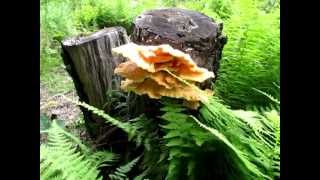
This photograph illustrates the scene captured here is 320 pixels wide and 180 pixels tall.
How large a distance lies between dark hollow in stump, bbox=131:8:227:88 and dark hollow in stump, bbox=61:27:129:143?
0.16m

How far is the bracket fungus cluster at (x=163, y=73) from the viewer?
1.88 m

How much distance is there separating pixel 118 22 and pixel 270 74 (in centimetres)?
171

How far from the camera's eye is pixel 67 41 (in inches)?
91.6

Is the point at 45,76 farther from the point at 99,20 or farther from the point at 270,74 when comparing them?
the point at 270,74

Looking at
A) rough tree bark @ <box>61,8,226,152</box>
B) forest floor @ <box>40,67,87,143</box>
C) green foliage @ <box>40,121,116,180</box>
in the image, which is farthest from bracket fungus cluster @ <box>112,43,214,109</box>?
forest floor @ <box>40,67,87,143</box>

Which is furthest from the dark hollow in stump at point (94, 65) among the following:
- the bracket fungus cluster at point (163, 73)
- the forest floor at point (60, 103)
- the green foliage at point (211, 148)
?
the green foliage at point (211, 148)

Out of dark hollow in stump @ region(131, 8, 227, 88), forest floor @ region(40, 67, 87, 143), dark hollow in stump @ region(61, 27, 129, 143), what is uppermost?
dark hollow in stump @ region(131, 8, 227, 88)

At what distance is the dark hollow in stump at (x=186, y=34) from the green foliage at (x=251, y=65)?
22cm

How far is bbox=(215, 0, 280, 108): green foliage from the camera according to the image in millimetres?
2455

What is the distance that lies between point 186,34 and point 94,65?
48 centimetres

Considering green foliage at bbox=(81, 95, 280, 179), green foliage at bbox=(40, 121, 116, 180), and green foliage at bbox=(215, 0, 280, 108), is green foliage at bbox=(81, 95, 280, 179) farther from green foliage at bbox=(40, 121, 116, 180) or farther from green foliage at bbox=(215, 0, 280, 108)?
green foliage at bbox=(215, 0, 280, 108)
